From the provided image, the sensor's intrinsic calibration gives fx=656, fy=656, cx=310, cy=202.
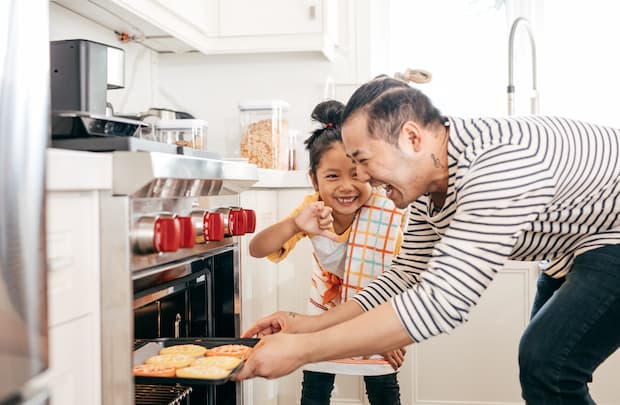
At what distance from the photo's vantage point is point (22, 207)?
0.58m

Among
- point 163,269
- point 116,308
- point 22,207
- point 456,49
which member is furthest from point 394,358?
point 456,49

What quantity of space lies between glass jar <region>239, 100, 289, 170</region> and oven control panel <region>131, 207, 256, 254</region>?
101 cm

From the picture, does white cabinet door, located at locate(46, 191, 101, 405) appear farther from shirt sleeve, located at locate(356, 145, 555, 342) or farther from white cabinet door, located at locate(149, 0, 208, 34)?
white cabinet door, located at locate(149, 0, 208, 34)

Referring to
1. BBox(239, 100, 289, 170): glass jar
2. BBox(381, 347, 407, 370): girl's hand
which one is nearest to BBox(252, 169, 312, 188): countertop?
BBox(239, 100, 289, 170): glass jar

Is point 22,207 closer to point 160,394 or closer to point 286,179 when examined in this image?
point 160,394

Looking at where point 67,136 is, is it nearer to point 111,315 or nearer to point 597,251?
point 111,315

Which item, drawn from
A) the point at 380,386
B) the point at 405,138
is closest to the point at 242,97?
the point at 380,386

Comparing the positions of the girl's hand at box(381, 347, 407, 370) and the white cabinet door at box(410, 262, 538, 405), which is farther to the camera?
the white cabinet door at box(410, 262, 538, 405)

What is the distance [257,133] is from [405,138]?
4.18 ft

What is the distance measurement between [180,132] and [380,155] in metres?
1.13

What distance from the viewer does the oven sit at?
2.66 ft

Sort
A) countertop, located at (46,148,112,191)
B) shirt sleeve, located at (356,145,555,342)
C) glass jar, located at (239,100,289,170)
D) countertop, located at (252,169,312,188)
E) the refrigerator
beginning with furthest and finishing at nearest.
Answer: glass jar, located at (239,100,289,170) < countertop, located at (252,169,312,188) < shirt sleeve, located at (356,145,555,342) < countertop, located at (46,148,112,191) < the refrigerator

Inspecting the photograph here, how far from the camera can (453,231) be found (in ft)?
3.15

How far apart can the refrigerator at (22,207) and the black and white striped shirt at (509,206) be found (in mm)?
537
